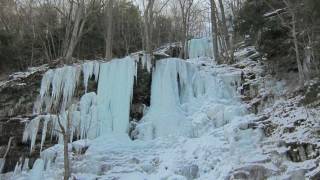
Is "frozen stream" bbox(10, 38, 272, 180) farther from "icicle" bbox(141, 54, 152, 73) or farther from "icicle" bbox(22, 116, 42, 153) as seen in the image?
"icicle" bbox(141, 54, 152, 73)

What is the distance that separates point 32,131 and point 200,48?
13841 mm

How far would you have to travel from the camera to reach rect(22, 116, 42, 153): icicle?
713 inches

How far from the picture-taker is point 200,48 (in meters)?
29.2

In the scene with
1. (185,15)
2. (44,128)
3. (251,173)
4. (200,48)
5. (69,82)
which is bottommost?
(251,173)

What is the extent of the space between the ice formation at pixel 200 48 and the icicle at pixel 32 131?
12.7m

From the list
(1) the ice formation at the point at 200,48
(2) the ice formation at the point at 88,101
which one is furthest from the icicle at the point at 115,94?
(1) the ice formation at the point at 200,48

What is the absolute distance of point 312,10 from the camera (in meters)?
13.8

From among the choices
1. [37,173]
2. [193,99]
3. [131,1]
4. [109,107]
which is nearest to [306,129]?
[193,99]

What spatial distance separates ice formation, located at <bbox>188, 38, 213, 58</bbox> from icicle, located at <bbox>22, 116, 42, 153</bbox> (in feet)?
41.5

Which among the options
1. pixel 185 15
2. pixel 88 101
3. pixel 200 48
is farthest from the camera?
pixel 200 48

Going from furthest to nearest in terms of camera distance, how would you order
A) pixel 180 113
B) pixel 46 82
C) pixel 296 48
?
pixel 46 82
pixel 180 113
pixel 296 48

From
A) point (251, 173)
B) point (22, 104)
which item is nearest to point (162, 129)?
point (251, 173)

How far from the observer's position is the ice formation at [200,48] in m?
28.6

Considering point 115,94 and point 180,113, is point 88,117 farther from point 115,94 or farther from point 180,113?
point 180,113
